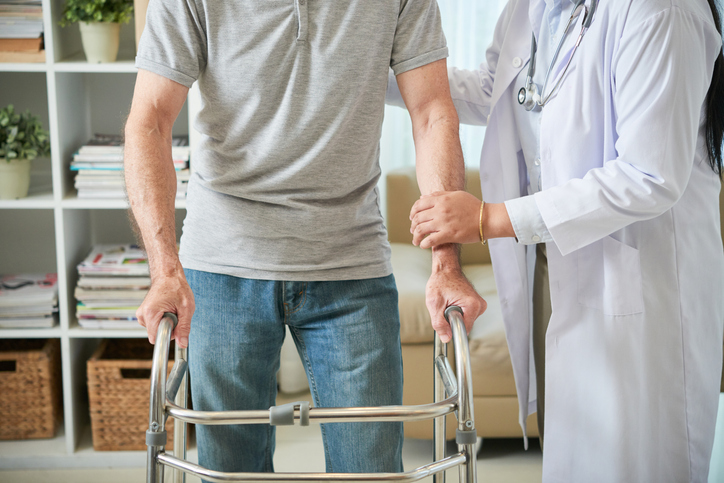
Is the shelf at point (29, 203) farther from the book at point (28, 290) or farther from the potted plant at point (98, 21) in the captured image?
the potted plant at point (98, 21)

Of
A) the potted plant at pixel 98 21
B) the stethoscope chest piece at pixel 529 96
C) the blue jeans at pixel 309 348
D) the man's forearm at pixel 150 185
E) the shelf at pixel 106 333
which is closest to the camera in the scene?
the man's forearm at pixel 150 185

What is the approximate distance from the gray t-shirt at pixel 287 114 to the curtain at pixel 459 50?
1.65 metres

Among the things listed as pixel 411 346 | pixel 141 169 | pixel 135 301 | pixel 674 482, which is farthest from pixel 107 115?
pixel 674 482

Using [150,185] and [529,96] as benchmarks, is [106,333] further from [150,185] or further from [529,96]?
[529,96]

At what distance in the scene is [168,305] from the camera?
0.98m

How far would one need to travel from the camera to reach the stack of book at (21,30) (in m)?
2.10

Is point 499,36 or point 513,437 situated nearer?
Result: point 499,36

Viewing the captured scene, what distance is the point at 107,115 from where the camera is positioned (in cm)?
253

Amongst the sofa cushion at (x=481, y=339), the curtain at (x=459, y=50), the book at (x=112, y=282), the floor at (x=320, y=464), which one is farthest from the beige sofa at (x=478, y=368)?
the book at (x=112, y=282)

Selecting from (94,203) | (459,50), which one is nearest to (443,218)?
(94,203)

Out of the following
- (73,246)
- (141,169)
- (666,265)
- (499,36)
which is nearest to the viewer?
(141,169)

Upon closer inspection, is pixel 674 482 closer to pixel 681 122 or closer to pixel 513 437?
pixel 681 122

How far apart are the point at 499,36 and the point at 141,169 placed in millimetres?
927

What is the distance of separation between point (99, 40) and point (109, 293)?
80 centimetres
